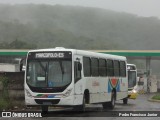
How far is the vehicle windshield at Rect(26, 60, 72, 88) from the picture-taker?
62.1 feet

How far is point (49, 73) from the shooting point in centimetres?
1909

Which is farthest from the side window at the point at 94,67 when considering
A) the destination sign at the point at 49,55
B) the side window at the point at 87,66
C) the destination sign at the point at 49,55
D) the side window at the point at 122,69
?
the side window at the point at 122,69

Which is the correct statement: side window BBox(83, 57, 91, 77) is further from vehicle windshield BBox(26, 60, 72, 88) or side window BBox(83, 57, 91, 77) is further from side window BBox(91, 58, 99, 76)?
vehicle windshield BBox(26, 60, 72, 88)

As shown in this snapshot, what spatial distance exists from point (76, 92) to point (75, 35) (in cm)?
17634

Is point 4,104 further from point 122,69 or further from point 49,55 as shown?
point 122,69

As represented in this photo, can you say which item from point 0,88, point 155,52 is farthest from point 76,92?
point 155,52

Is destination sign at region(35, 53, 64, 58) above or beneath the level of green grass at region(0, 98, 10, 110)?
above

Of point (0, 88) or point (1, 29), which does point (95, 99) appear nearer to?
point (0, 88)

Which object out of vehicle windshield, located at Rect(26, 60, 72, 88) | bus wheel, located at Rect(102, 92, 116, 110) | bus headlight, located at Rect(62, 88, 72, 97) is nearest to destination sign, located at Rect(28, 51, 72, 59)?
vehicle windshield, located at Rect(26, 60, 72, 88)

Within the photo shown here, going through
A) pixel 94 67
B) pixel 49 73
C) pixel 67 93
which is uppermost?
pixel 94 67

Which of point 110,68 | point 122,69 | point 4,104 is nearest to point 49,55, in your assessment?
point 4,104

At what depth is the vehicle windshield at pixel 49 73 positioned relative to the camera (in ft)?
62.1

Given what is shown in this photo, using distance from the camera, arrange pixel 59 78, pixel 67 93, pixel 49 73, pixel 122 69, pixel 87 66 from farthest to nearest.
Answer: pixel 122 69, pixel 87 66, pixel 49 73, pixel 59 78, pixel 67 93

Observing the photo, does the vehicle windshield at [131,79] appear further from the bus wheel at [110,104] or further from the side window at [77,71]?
the side window at [77,71]
